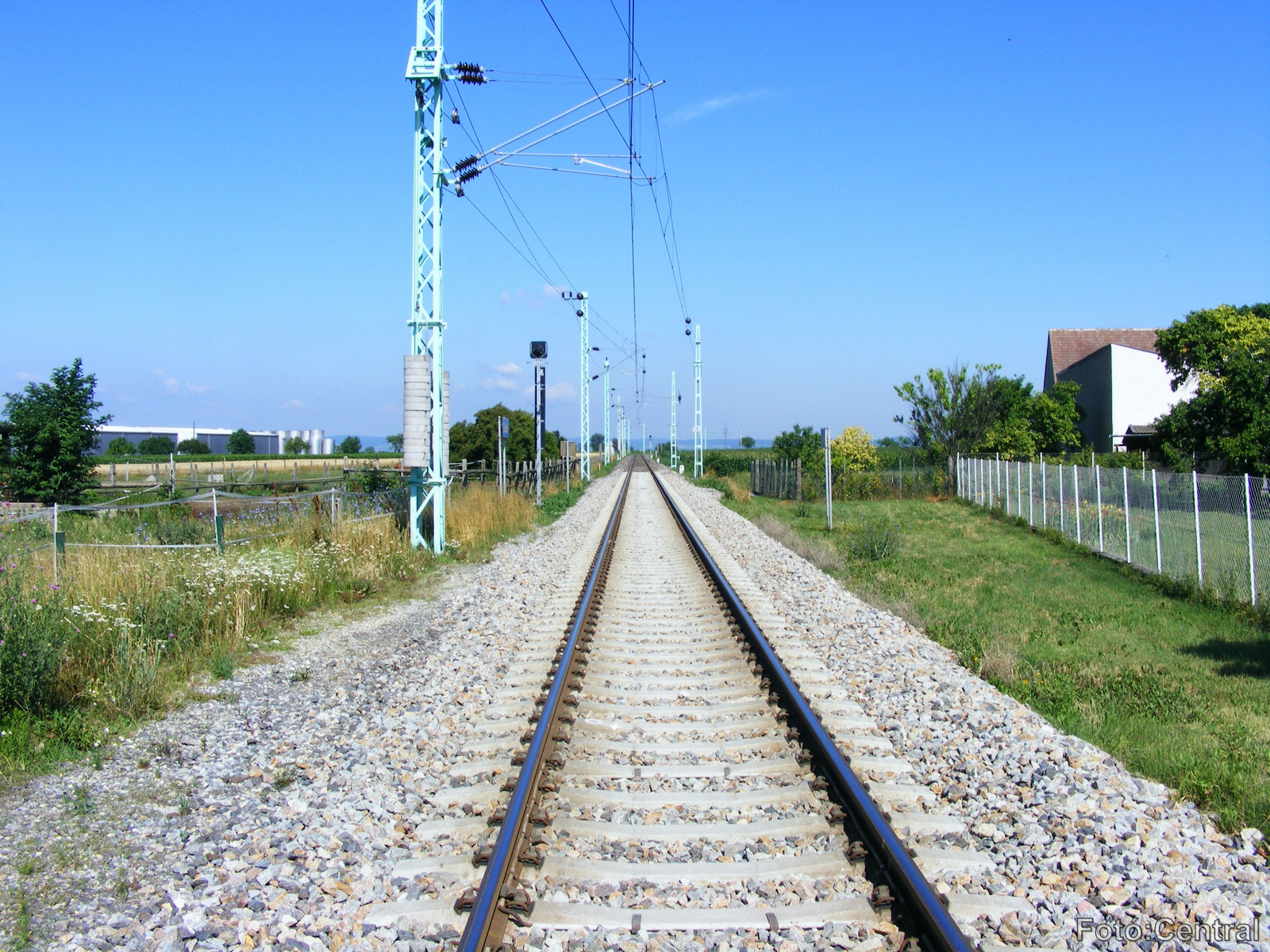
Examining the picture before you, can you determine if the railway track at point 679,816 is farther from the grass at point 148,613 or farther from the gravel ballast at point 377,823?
the grass at point 148,613

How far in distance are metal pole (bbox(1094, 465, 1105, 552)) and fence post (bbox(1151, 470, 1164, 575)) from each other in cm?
230

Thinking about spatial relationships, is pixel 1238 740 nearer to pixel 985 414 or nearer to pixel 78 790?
pixel 78 790

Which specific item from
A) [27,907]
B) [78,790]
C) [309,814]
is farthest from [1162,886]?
[78,790]

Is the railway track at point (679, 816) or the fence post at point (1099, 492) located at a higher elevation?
the fence post at point (1099, 492)

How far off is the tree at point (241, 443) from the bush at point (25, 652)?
8370 centimetres

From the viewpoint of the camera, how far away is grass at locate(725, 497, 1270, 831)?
552cm

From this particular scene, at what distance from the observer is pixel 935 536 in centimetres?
2002

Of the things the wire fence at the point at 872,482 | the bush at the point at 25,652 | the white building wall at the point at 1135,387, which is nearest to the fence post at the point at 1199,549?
the bush at the point at 25,652

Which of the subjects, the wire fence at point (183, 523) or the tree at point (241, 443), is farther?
the tree at point (241, 443)

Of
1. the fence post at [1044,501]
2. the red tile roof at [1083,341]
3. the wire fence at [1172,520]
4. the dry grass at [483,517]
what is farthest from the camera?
the red tile roof at [1083,341]

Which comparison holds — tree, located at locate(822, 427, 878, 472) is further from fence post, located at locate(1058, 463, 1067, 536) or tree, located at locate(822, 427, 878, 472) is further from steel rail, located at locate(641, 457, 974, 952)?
steel rail, located at locate(641, 457, 974, 952)

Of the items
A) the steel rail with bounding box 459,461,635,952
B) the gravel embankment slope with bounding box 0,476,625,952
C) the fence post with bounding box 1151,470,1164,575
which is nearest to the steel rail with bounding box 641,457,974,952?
the steel rail with bounding box 459,461,635,952

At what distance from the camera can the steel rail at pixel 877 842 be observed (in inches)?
127

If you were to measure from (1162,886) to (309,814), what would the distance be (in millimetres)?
4247
